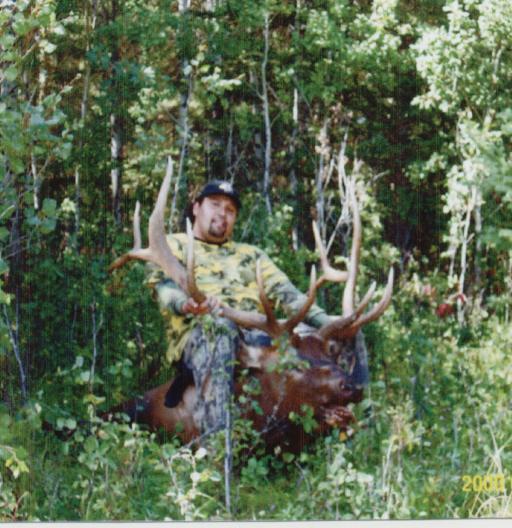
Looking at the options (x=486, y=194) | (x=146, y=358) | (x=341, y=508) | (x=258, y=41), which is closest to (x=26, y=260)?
(x=146, y=358)

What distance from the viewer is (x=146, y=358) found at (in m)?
4.25

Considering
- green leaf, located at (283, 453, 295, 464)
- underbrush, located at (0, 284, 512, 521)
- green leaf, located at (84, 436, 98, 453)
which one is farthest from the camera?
green leaf, located at (283, 453, 295, 464)

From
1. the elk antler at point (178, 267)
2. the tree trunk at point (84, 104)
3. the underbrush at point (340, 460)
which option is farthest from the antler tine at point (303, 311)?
the tree trunk at point (84, 104)

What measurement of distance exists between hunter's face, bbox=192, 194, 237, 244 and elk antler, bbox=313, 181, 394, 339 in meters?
0.33

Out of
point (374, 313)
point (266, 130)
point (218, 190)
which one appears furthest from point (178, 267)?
point (374, 313)

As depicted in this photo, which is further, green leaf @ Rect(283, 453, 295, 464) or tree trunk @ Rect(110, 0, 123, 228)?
tree trunk @ Rect(110, 0, 123, 228)

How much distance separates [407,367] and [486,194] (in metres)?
0.73

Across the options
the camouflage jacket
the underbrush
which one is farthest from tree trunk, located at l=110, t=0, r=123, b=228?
the underbrush

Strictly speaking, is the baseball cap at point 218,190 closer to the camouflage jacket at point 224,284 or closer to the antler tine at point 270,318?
the camouflage jacket at point 224,284

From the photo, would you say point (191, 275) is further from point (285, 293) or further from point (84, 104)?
point (84, 104)

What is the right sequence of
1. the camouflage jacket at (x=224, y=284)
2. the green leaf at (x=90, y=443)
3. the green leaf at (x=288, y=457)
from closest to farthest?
the green leaf at (x=90, y=443) < the green leaf at (x=288, y=457) < the camouflage jacket at (x=224, y=284)

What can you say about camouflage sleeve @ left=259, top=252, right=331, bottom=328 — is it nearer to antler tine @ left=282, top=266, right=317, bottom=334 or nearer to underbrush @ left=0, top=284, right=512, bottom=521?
antler tine @ left=282, top=266, right=317, bottom=334

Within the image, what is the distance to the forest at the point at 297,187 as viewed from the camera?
418cm

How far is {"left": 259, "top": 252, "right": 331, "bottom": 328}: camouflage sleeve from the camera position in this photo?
4.27 meters
